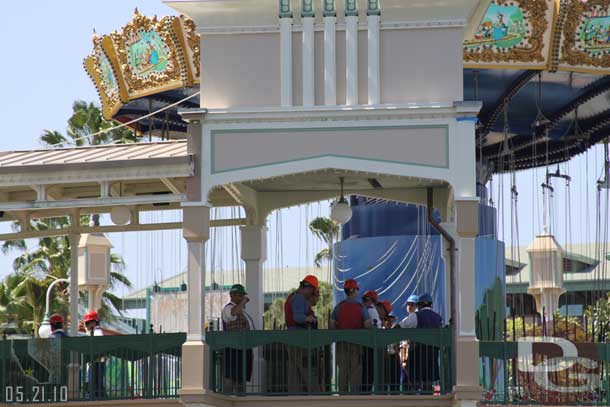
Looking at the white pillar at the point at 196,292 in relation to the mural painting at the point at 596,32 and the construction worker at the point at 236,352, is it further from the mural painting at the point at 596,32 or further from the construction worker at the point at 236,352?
the mural painting at the point at 596,32

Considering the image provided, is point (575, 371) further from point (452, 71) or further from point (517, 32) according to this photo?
point (517, 32)

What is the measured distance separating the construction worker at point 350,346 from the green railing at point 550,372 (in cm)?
175

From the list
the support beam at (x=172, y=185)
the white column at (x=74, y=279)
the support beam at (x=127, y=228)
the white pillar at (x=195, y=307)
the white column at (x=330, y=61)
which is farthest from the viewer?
the white column at (x=74, y=279)

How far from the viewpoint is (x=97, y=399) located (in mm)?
23094

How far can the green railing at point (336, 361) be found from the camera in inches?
875

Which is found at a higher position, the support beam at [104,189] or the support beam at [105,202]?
the support beam at [104,189]

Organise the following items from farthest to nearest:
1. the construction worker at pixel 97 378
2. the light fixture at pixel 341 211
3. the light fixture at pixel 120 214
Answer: the light fixture at pixel 120 214 < the light fixture at pixel 341 211 < the construction worker at pixel 97 378

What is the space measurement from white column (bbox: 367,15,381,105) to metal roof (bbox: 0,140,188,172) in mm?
2769

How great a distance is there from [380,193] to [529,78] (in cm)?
591

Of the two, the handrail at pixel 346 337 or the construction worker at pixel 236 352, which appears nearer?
the handrail at pixel 346 337

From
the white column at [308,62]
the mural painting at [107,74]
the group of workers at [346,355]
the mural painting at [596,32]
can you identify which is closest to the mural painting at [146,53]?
the mural painting at [107,74]

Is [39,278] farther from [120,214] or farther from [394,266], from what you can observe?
[120,214]

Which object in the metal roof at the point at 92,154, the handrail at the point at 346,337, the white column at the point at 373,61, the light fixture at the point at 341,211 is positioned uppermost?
the white column at the point at 373,61

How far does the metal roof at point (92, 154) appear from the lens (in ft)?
77.3
